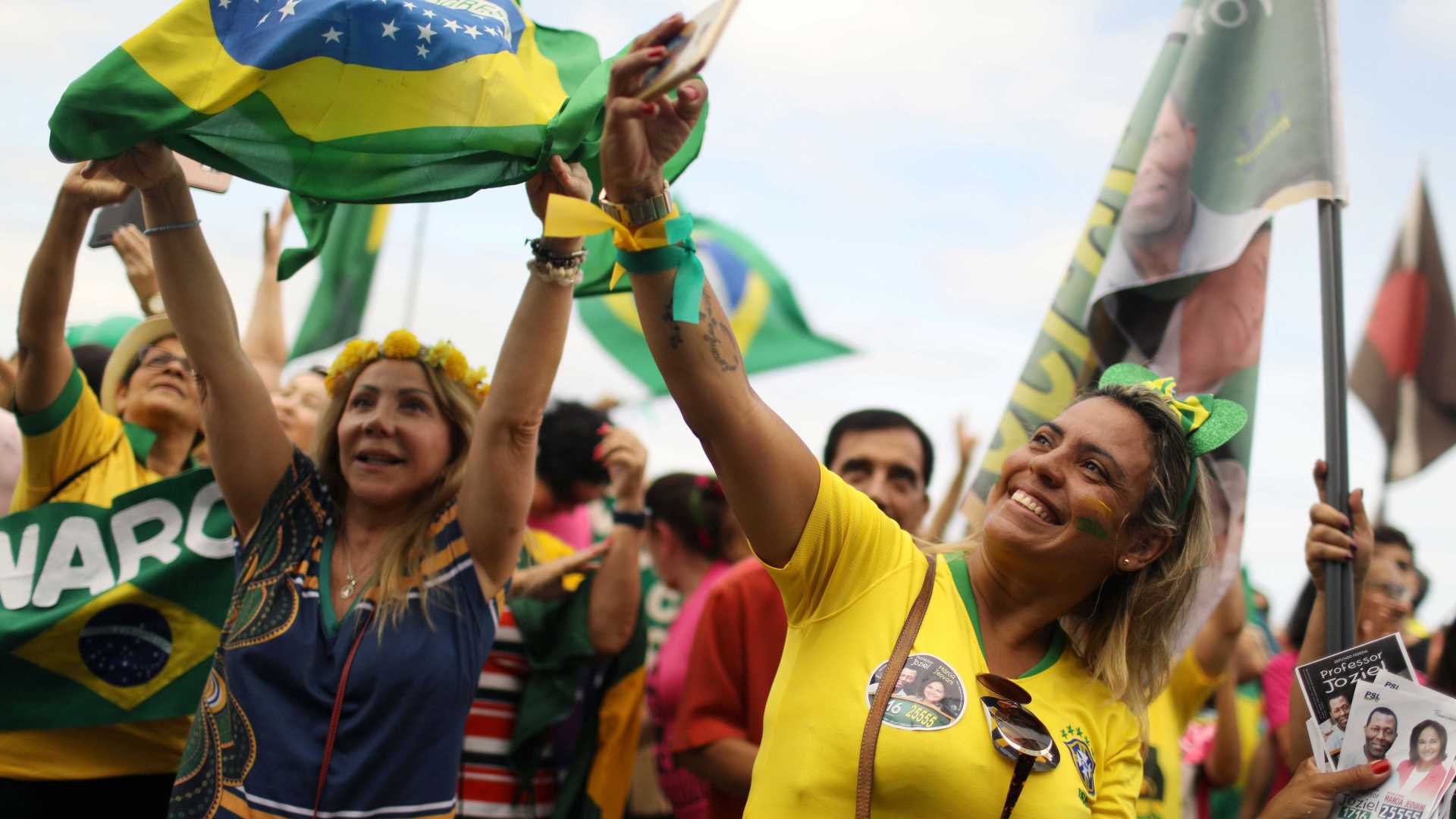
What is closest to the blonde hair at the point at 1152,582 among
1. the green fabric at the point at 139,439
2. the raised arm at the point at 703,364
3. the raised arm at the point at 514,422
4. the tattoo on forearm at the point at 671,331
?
the raised arm at the point at 703,364

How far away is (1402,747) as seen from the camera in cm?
260

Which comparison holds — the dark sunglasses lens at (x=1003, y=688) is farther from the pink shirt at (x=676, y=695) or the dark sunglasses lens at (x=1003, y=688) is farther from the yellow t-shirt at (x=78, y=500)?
the pink shirt at (x=676, y=695)

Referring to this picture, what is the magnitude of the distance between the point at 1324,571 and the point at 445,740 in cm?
213

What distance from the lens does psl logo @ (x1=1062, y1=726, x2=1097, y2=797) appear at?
2289 millimetres

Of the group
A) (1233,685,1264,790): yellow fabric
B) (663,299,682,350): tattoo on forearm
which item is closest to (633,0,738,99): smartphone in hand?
(663,299,682,350): tattoo on forearm

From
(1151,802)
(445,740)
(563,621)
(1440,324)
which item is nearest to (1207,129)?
(1151,802)

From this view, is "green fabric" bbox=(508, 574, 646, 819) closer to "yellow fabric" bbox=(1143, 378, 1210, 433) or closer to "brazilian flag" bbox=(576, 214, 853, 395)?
"yellow fabric" bbox=(1143, 378, 1210, 433)

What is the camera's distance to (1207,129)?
3.89m

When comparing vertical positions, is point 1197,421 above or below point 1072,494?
above

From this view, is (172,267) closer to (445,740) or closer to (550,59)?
(550,59)

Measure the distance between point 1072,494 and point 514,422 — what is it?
4.14 ft

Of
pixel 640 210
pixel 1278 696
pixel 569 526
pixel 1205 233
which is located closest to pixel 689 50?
pixel 640 210

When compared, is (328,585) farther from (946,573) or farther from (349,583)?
(946,573)

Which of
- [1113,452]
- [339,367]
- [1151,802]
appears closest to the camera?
[1113,452]
